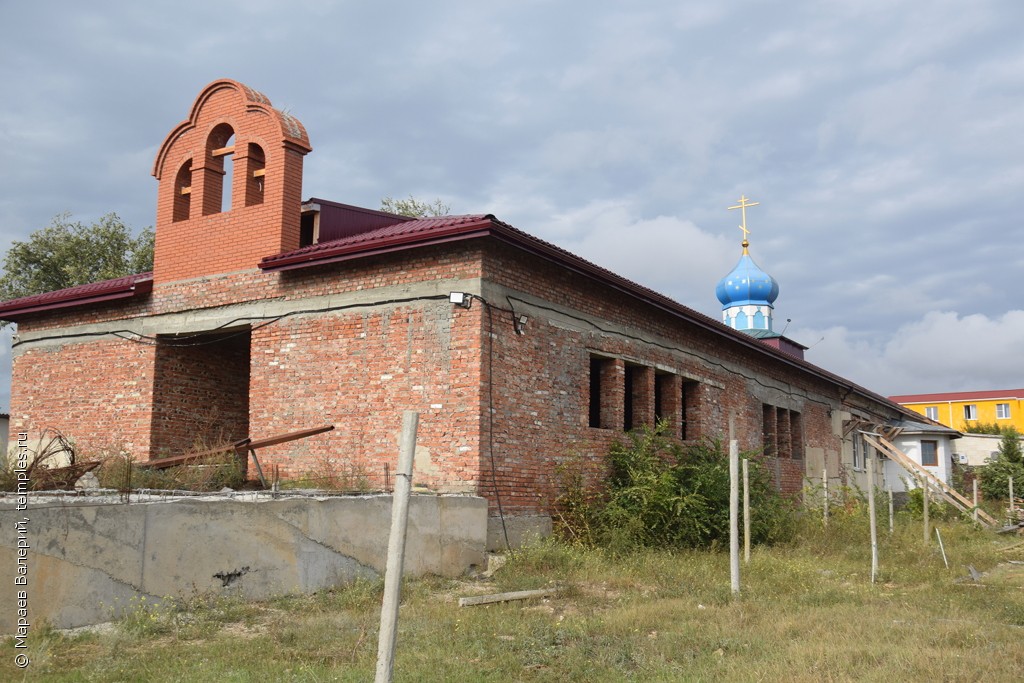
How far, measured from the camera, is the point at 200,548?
29.1 ft

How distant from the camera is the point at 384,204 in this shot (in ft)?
110

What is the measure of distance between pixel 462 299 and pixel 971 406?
61705 mm

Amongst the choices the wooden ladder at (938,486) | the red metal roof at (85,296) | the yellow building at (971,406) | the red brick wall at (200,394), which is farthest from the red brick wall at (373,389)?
the yellow building at (971,406)

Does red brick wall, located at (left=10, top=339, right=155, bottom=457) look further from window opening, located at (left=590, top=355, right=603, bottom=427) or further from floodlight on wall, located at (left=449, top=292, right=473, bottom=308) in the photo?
window opening, located at (left=590, top=355, right=603, bottom=427)

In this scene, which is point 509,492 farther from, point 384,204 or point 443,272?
point 384,204

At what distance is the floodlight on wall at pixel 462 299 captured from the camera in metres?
12.4

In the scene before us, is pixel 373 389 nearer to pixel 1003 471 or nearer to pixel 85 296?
pixel 85 296

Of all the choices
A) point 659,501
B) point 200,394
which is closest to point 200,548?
point 659,501

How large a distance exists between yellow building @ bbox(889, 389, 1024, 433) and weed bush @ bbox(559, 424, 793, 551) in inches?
2087

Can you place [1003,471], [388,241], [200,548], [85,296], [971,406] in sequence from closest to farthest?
[200,548]
[388,241]
[85,296]
[1003,471]
[971,406]

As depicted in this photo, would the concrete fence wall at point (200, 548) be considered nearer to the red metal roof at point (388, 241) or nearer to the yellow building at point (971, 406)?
the red metal roof at point (388, 241)

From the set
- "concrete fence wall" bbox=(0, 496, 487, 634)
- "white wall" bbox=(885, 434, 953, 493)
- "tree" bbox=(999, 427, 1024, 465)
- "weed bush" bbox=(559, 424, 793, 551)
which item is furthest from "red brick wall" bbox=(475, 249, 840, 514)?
"tree" bbox=(999, 427, 1024, 465)

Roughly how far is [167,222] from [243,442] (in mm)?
5223

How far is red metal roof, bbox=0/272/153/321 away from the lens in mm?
15602
